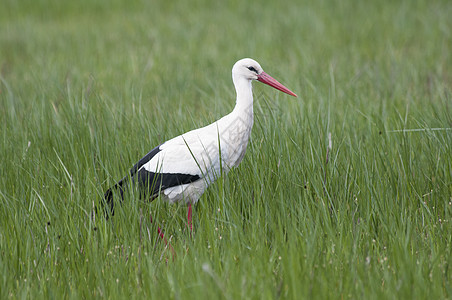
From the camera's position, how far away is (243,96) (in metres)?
3.48

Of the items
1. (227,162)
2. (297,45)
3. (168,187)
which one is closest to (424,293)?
(227,162)

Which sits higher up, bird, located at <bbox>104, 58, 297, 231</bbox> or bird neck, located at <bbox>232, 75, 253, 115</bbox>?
bird neck, located at <bbox>232, 75, 253, 115</bbox>

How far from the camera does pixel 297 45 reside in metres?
7.46

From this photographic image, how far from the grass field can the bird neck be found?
0.89 ft

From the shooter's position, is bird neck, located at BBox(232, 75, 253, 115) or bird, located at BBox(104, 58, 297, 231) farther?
bird neck, located at BBox(232, 75, 253, 115)

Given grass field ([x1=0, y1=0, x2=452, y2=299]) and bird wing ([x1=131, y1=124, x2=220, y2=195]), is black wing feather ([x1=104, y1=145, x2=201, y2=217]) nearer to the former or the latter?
bird wing ([x1=131, y1=124, x2=220, y2=195])

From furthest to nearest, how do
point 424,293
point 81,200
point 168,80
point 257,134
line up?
point 168,80, point 257,134, point 81,200, point 424,293

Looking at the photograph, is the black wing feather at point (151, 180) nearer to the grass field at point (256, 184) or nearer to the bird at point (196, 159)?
the bird at point (196, 159)

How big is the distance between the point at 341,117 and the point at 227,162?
5.13 ft

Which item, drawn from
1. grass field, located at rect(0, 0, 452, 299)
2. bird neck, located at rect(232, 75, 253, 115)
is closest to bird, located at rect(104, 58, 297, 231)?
bird neck, located at rect(232, 75, 253, 115)

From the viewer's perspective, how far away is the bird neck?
3.44 m

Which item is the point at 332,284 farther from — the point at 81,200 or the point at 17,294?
the point at 81,200

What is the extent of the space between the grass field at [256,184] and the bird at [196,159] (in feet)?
0.40

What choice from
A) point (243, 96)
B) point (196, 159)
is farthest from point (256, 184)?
point (243, 96)
